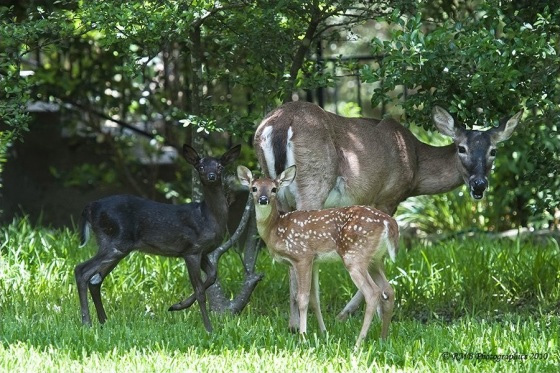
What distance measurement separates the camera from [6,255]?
9.19m

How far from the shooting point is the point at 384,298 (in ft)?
22.2

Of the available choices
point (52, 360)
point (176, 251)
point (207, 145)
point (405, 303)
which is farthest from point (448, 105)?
point (207, 145)

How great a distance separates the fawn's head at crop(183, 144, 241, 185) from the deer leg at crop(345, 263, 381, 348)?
117cm

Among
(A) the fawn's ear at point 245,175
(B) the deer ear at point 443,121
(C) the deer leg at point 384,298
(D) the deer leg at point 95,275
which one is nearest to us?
(C) the deer leg at point 384,298

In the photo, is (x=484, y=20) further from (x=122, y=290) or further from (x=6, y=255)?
(x=6, y=255)

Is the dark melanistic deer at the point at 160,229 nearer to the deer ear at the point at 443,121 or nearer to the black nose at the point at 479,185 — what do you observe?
the deer ear at the point at 443,121

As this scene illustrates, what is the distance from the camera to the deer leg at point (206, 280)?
284 inches

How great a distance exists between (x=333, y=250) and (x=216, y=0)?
2089 mm

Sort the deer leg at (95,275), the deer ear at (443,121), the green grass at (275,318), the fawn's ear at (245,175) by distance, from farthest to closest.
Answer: the deer ear at (443,121)
the deer leg at (95,275)
the fawn's ear at (245,175)
the green grass at (275,318)

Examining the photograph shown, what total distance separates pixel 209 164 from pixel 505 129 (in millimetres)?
2361

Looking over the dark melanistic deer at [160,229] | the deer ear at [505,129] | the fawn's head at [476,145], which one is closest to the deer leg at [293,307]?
the dark melanistic deer at [160,229]

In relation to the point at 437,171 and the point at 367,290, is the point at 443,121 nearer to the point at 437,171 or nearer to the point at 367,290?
the point at 437,171

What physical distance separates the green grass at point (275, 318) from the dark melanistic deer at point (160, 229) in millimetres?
342

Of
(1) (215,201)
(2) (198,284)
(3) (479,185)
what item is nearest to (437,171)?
(3) (479,185)
